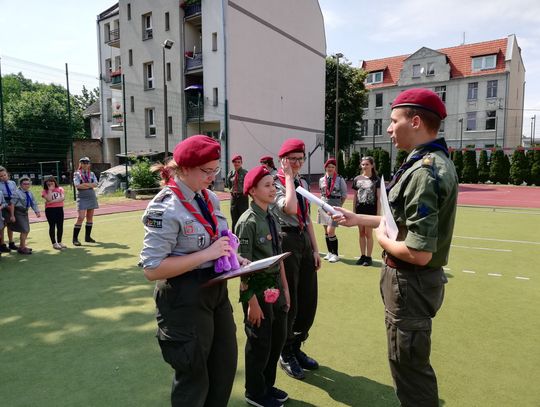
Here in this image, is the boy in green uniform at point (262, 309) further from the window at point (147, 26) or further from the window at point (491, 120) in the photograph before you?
the window at point (491, 120)

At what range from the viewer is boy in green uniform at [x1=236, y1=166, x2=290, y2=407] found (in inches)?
116

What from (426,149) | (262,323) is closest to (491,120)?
(426,149)

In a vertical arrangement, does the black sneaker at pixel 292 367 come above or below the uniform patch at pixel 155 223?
below

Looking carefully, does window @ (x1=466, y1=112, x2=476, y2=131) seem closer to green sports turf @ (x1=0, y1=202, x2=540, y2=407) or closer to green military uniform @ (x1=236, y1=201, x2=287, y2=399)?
A: green sports turf @ (x1=0, y1=202, x2=540, y2=407)

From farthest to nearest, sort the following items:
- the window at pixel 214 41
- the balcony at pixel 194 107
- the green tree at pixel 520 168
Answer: the green tree at pixel 520 168
the balcony at pixel 194 107
the window at pixel 214 41

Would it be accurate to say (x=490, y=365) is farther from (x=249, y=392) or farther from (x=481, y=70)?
(x=481, y=70)

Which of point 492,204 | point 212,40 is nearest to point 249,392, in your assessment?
point 492,204

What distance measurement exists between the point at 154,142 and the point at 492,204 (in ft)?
69.3

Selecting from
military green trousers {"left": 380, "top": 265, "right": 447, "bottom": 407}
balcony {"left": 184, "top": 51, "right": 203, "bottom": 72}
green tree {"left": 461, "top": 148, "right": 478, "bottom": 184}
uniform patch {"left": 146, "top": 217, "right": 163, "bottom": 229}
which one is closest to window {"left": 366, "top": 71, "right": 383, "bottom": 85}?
green tree {"left": 461, "top": 148, "right": 478, "bottom": 184}

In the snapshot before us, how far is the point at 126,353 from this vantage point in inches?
154

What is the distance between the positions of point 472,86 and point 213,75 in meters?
33.2

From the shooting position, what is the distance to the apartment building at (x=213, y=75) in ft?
79.9

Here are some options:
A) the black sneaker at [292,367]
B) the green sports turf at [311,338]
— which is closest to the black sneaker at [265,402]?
the green sports turf at [311,338]

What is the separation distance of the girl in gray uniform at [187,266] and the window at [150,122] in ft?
88.8
